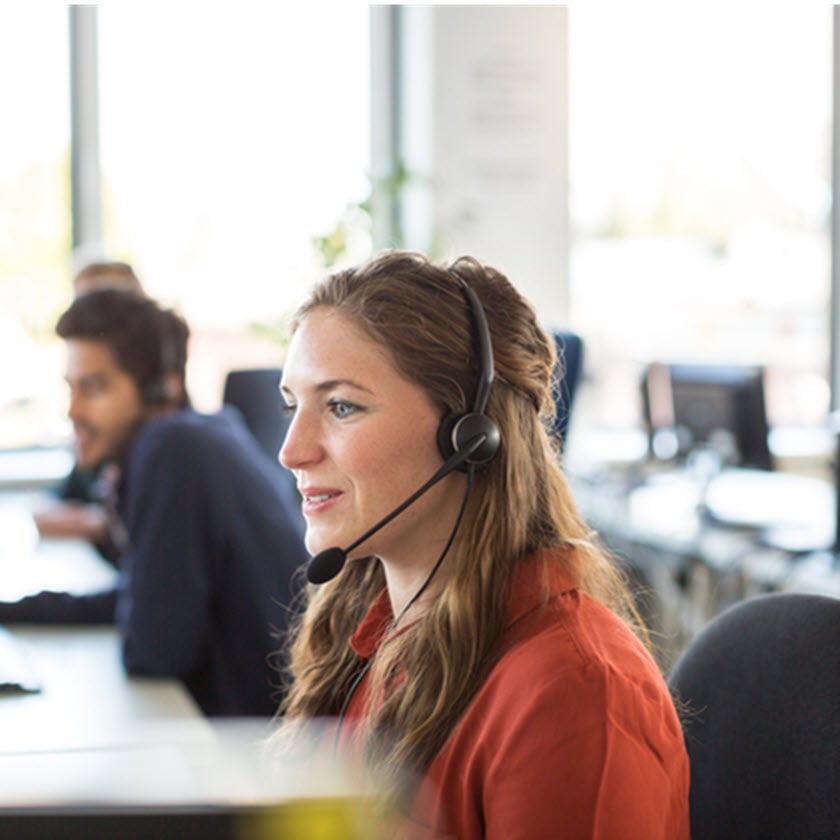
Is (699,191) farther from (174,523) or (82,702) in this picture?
(82,702)

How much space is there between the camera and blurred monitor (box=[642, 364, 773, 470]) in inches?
156

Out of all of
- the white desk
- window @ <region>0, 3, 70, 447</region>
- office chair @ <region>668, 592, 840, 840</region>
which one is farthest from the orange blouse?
window @ <region>0, 3, 70, 447</region>

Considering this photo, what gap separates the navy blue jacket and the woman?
25.9 inches

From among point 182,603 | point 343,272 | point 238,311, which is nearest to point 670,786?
point 343,272

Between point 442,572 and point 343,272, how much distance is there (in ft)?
0.99

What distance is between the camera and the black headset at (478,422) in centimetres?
103

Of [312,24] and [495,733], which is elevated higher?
[312,24]

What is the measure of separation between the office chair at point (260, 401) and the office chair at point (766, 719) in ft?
6.75

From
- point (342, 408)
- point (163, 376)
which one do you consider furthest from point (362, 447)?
point (163, 376)

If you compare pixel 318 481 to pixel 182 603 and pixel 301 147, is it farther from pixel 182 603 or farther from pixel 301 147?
pixel 301 147

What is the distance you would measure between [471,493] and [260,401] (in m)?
2.12

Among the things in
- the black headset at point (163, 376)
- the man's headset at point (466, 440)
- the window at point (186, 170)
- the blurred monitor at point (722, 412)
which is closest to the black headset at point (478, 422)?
the man's headset at point (466, 440)

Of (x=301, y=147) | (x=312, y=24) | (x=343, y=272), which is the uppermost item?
(x=312, y=24)

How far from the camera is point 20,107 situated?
15.2 feet
